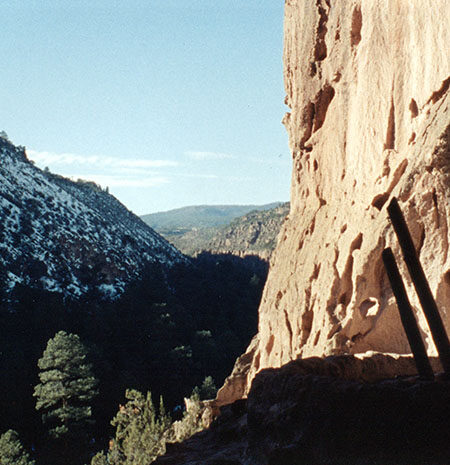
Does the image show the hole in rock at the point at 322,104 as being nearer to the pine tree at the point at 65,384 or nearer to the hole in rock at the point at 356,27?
the hole in rock at the point at 356,27

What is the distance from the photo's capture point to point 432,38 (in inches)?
364

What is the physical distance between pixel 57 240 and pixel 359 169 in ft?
188

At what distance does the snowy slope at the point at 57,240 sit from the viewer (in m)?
54.7

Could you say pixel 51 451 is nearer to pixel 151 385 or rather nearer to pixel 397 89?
pixel 151 385

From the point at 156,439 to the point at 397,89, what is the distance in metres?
18.8

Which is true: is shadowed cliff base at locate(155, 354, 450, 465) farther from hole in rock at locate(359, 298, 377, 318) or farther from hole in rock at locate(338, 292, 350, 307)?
hole in rock at locate(338, 292, 350, 307)

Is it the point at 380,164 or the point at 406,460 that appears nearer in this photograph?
the point at 406,460

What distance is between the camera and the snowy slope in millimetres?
54656

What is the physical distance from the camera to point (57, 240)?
63.3 meters

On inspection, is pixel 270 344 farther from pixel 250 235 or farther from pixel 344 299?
pixel 250 235

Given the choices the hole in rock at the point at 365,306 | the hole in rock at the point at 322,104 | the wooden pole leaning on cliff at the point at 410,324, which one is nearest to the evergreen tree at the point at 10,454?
the hole in rock at the point at 365,306

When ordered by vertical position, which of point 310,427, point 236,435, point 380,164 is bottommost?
point 236,435

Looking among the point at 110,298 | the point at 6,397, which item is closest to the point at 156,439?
the point at 6,397

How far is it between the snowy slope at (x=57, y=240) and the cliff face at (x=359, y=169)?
4211cm
